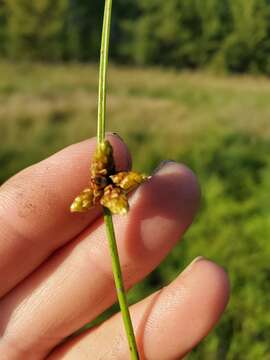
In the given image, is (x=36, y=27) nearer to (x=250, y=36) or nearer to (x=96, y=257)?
(x=250, y=36)

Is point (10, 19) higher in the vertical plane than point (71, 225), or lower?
higher

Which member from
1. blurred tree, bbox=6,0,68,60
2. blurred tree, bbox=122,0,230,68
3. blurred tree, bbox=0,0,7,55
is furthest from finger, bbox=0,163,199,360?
blurred tree, bbox=0,0,7,55

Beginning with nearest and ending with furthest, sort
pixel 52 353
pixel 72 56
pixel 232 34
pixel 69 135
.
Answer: pixel 52 353
pixel 232 34
pixel 69 135
pixel 72 56

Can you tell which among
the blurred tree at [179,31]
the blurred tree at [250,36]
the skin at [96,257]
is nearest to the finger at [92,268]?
the skin at [96,257]

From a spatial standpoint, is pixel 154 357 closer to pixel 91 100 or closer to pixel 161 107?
pixel 161 107

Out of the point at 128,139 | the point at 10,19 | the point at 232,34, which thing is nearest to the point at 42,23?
the point at 10,19

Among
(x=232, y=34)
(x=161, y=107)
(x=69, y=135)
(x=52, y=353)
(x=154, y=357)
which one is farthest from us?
(x=161, y=107)

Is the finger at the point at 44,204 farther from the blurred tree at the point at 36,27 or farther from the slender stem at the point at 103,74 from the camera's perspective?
the blurred tree at the point at 36,27
